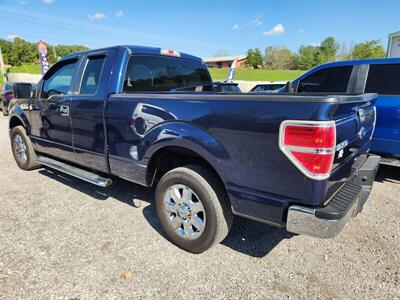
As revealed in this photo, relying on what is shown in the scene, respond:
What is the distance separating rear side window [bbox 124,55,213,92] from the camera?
11.8 feet

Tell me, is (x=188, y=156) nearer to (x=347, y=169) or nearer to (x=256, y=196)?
(x=256, y=196)

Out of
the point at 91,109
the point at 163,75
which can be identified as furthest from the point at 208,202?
the point at 163,75

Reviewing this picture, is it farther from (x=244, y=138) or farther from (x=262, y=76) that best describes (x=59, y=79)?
(x=262, y=76)

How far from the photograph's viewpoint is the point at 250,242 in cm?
315

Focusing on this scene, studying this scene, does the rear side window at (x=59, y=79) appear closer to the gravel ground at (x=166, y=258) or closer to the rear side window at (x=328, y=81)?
the gravel ground at (x=166, y=258)

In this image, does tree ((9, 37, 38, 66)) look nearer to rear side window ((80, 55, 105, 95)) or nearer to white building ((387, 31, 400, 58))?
white building ((387, 31, 400, 58))

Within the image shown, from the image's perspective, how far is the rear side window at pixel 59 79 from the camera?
4.15m

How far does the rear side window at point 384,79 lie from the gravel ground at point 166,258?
5.89 feet

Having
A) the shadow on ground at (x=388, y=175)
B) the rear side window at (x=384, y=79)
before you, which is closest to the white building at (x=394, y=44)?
the shadow on ground at (x=388, y=175)

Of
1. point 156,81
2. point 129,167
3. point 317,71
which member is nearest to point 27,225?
point 129,167

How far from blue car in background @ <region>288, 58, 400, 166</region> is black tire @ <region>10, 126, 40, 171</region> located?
504 cm

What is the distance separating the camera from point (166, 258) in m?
2.86

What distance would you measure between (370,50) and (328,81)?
83014 millimetres

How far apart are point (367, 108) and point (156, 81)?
2445 millimetres
